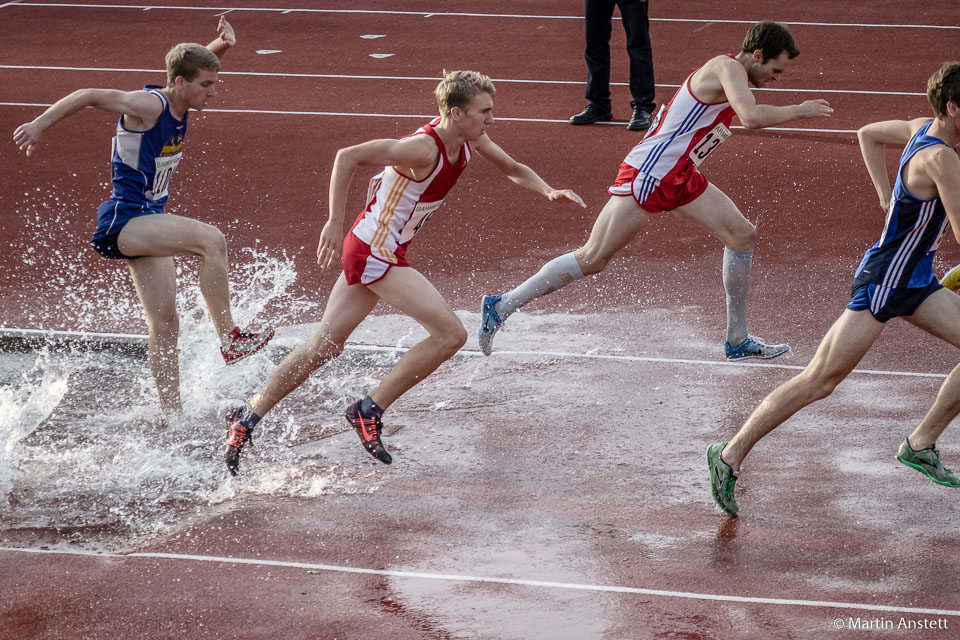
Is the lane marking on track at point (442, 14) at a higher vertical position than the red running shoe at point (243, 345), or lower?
higher

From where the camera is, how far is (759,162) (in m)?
10.9

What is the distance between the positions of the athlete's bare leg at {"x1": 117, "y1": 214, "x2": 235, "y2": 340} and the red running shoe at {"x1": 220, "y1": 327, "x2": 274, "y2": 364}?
257 millimetres

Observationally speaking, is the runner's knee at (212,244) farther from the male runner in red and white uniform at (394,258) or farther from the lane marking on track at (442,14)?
the lane marking on track at (442,14)

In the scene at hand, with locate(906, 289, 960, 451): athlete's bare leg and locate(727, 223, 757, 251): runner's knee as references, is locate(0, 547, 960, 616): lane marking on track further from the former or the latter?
locate(727, 223, 757, 251): runner's knee

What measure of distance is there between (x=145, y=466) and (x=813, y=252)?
5247 millimetres

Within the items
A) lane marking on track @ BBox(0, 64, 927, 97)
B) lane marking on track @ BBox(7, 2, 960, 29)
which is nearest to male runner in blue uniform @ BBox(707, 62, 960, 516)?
lane marking on track @ BBox(0, 64, 927, 97)

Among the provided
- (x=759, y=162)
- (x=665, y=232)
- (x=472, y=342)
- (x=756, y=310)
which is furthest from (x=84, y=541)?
(x=759, y=162)

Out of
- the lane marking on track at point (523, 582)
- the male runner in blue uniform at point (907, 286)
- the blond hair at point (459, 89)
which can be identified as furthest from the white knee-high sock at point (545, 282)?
the lane marking on track at point (523, 582)

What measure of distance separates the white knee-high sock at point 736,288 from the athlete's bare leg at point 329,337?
82.6 inches

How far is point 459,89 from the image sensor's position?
5.07m

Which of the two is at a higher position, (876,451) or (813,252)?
(813,252)

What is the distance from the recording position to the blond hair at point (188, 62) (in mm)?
5707

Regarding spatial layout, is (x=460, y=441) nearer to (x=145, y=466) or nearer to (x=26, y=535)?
(x=145, y=466)

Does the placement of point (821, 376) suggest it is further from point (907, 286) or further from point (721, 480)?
point (721, 480)
